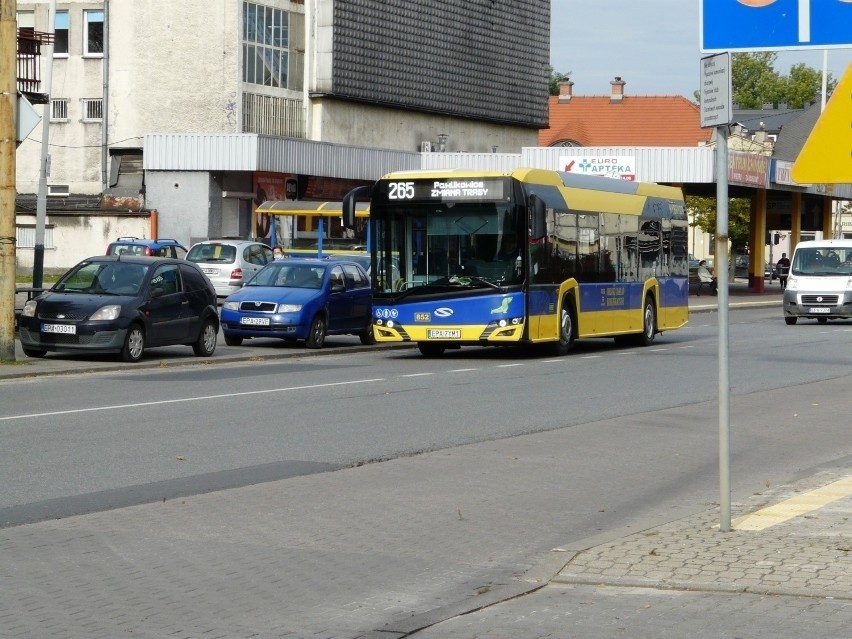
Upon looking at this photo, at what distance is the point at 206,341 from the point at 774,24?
17.1 meters

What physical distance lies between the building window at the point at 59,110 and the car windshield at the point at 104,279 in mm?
38848

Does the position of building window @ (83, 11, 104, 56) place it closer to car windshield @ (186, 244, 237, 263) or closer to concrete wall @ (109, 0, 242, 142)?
concrete wall @ (109, 0, 242, 142)

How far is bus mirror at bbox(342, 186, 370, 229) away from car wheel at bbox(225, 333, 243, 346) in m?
3.45

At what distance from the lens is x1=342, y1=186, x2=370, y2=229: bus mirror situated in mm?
24891

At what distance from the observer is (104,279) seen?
23016 mm

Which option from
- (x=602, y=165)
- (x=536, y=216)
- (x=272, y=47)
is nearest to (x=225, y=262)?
(x=536, y=216)

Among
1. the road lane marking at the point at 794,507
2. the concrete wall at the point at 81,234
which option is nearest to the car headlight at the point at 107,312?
the road lane marking at the point at 794,507

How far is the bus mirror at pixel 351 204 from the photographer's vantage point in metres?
24.9

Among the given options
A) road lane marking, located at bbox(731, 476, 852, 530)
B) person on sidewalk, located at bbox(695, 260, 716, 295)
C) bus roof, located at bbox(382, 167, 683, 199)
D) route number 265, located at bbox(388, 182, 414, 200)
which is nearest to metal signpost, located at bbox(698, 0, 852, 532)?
road lane marking, located at bbox(731, 476, 852, 530)

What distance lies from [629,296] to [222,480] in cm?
1856

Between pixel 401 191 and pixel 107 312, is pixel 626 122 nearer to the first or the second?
pixel 401 191

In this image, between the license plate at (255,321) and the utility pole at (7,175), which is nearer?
the utility pole at (7,175)

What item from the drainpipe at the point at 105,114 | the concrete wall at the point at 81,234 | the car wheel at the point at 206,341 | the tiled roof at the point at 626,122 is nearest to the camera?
the car wheel at the point at 206,341

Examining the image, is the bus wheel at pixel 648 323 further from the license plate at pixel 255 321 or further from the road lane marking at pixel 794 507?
the road lane marking at pixel 794 507
